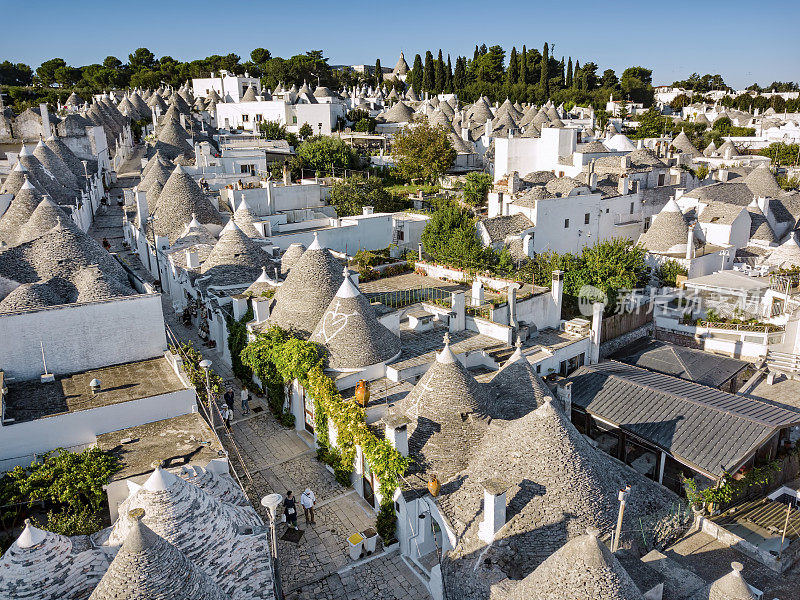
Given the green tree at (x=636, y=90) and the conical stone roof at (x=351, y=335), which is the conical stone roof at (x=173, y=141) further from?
the green tree at (x=636, y=90)

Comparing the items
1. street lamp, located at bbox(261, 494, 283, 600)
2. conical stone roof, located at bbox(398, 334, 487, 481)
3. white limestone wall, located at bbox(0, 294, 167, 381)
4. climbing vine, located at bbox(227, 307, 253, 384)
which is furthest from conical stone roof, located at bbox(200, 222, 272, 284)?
street lamp, located at bbox(261, 494, 283, 600)

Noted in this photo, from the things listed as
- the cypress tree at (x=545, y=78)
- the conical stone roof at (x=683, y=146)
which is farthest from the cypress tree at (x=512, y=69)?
the conical stone roof at (x=683, y=146)

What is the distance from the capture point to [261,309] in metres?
21.1

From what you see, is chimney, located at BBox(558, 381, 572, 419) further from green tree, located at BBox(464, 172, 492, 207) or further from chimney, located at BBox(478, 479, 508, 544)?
green tree, located at BBox(464, 172, 492, 207)

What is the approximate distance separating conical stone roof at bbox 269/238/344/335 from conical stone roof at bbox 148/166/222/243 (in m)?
13.7

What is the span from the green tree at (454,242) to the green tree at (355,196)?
729 centimetres

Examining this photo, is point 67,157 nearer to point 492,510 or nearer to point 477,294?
point 477,294

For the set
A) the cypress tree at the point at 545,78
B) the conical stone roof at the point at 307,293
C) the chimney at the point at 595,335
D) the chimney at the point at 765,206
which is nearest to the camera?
the conical stone roof at the point at 307,293

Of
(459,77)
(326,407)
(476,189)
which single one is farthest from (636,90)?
(326,407)

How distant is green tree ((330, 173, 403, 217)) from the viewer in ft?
128

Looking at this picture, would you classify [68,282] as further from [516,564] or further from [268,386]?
[516,564]

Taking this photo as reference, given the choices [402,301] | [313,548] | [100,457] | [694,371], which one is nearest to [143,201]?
[402,301]

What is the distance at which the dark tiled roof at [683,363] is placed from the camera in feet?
75.7

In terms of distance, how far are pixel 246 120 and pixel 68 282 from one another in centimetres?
4846
